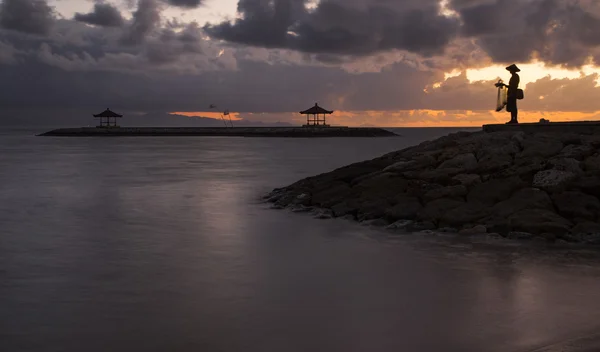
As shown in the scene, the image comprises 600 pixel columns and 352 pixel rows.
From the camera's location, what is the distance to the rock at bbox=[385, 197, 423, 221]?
12258mm

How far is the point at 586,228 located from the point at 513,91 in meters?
8.03

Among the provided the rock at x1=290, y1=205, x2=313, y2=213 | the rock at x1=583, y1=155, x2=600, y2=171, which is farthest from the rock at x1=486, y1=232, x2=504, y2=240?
the rock at x1=290, y1=205, x2=313, y2=213

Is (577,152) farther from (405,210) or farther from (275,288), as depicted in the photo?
(275,288)

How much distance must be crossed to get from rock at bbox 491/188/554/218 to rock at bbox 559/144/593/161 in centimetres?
207

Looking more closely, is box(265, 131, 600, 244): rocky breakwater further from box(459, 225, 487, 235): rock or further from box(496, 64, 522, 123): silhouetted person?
box(496, 64, 522, 123): silhouetted person

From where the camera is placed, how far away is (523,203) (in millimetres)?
11406

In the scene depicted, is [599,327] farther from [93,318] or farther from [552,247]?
[93,318]

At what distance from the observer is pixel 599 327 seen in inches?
239

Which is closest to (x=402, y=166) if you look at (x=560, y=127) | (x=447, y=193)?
(x=447, y=193)

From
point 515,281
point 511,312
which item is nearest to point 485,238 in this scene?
point 515,281

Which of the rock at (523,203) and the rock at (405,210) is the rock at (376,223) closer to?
the rock at (405,210)

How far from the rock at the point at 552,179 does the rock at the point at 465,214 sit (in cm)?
125

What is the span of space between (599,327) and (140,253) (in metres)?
7.44

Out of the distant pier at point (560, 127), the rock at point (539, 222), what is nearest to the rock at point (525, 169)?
the rock at point (539, 222)
